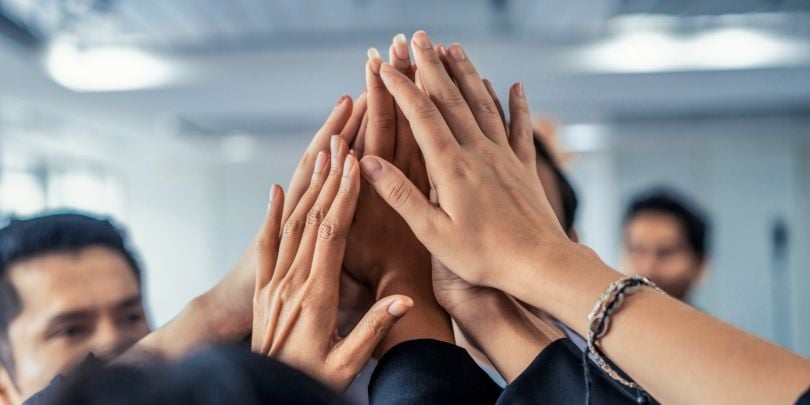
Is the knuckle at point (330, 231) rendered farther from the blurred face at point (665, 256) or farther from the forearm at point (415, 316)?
the blurred face at point (665, 256)

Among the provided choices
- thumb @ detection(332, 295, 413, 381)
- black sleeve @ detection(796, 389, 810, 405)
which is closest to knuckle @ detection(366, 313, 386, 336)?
thumb @ detection(332, 295, 413, 381)

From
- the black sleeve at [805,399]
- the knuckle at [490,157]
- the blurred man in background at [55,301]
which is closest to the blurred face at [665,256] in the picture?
the blurred man in background at [55,301]

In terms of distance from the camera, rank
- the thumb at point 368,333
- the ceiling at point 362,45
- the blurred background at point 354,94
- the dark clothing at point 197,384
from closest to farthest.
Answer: the dark clothing at point 197,384, the thumb at point 368,333, the ceiling at point 362,45, the blurred background at point 354,94

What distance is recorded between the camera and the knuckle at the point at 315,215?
730 mm

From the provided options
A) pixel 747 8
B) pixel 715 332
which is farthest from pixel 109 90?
pixel 715 332

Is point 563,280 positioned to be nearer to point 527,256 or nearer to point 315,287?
point 527,256

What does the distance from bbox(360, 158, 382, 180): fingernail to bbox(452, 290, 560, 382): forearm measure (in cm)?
16

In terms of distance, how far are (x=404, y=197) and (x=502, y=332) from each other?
6.8 inches

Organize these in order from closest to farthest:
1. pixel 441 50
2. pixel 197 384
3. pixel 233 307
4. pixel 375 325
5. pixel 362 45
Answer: pixel 197 384, pixel 375 325, pixel 441 50, pixel 233 307, pixel 362 45

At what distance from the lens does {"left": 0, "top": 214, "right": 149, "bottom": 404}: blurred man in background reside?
1.23m

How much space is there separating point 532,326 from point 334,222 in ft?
0.74

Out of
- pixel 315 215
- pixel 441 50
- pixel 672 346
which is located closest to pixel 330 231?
pixel 315 215

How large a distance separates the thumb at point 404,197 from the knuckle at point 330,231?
0.18ft

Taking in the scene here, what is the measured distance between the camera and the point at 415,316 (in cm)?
77
